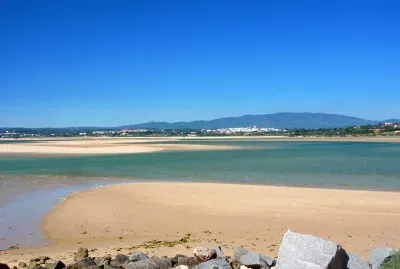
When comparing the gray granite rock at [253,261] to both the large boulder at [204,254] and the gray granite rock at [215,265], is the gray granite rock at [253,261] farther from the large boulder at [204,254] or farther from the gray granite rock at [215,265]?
the large boulder at [204,254]

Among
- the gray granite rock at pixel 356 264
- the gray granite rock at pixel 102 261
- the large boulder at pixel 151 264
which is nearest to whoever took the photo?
the gray granite rock at pixel 356 264

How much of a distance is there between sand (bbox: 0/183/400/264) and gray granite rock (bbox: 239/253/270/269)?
83.9 inches

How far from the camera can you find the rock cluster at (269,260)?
241 inches

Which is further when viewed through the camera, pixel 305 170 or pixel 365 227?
pixel 305 170

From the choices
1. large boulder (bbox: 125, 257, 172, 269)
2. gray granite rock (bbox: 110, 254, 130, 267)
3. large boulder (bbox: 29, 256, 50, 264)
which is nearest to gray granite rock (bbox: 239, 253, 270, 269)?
large boulder (bbox: 125, 257, 172, 269)

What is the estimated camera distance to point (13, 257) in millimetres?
10055

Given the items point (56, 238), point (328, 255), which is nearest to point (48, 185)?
point (56, 238)

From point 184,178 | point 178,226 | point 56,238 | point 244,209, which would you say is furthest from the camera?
point 184,178

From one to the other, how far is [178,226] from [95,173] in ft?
68.3

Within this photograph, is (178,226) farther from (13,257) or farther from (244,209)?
(13,257)

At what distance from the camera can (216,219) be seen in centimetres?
1461

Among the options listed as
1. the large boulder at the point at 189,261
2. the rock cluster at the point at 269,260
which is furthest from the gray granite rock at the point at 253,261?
the large boulder at the point at 189,261

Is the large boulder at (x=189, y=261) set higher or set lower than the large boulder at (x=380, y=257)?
lower

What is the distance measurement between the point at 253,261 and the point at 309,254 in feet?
6.88
